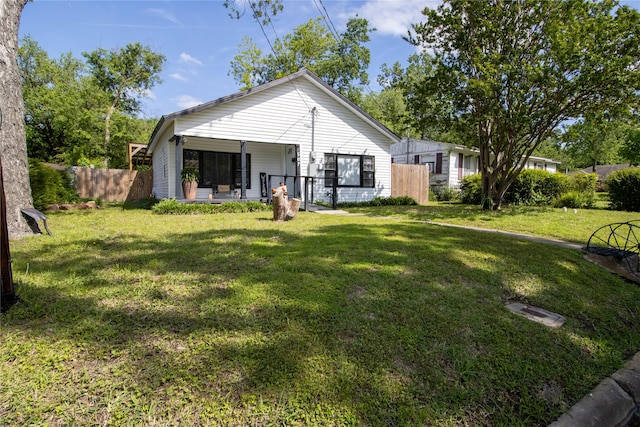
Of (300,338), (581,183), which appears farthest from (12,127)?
(581,183)

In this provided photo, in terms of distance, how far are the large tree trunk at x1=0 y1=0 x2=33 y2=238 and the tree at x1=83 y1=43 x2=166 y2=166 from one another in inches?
880

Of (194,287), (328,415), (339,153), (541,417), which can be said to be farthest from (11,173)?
(339,153)

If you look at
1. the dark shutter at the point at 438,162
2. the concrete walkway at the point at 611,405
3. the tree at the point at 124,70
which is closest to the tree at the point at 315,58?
the tree at the point at 124,70

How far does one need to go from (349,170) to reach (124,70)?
23.7 m

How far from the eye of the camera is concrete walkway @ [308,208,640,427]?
6.80 feet

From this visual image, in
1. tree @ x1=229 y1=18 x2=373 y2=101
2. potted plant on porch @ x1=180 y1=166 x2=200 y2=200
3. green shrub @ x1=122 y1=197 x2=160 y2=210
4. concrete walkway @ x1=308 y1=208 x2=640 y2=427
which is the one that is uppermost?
tree @ x1=229 y1=18 x2=373 y2=101

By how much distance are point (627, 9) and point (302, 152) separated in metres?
10.8

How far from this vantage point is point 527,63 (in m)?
10.4

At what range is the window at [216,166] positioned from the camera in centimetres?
1351

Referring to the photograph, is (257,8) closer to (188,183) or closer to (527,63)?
(188,183)

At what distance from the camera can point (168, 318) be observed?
2637 millimetres

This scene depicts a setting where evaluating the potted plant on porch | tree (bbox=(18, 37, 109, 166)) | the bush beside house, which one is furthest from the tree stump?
tree (bbox=(18, 37, 109, 166))

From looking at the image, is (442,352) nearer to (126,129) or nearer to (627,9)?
(627,9)

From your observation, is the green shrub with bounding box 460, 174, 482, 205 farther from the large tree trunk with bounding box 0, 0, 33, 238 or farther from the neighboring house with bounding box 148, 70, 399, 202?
the large tree trunk with bounding box 0, 0, 33, 238
